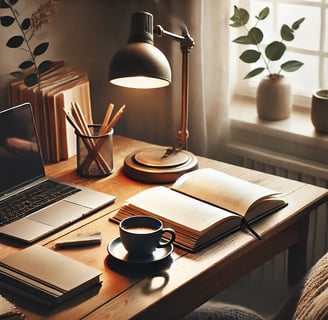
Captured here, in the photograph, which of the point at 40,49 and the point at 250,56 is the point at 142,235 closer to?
the point at 40,49

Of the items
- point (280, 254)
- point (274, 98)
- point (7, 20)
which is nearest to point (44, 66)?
point (7, 20)

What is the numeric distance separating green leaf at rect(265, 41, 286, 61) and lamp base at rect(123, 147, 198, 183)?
475 millimetres

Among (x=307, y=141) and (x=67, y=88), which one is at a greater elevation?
(x=67, y=88)

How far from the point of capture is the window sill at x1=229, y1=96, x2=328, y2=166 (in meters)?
2.39

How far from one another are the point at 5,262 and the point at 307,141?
1.13 meters

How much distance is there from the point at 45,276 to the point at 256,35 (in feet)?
3.90

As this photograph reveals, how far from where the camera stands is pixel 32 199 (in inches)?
75.9

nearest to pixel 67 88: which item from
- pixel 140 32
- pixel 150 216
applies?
pixel 140 32

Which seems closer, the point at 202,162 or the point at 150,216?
the point at 150,216

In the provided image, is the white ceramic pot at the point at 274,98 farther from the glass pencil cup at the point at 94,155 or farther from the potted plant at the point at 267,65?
the glass pencil cup at the point at 94,155

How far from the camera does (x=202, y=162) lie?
7.18 ft

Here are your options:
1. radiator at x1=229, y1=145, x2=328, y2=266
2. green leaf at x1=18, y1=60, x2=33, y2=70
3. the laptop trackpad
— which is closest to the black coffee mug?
the laptop trackpad

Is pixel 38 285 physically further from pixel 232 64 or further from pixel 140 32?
pixel 232 64

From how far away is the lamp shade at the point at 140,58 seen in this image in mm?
1890
